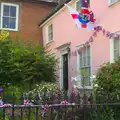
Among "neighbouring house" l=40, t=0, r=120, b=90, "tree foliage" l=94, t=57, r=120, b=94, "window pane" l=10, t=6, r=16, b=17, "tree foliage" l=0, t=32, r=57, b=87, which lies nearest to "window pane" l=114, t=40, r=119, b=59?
"neighbouring house" l=40, t=0, r=120, b=90

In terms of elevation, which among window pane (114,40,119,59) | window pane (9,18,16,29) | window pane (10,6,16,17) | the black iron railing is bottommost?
the black iron railing

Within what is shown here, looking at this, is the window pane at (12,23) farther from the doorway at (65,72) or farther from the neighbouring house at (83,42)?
the doorway at (65,72)

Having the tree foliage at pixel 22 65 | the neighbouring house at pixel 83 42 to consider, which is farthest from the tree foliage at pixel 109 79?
the tree foliage at pixel 22 65

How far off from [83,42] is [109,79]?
4.34m

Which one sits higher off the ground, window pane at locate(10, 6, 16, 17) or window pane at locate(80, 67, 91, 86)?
window pane at locate(10, 6, 16, 17)

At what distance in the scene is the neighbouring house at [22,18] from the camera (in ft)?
60.8

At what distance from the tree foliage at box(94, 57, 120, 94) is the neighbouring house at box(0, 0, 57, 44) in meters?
9.95

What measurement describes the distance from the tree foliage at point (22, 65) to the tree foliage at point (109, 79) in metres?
3.86

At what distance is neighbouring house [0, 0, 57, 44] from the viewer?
60.8 feet

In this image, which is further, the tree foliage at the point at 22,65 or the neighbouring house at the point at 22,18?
the neighbouring house at the point at 22,18

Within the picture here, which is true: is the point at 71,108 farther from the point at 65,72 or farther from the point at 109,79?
the point at 65,72

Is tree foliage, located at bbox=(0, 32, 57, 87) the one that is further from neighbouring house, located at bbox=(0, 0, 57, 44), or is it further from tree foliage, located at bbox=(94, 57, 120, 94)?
neighbouring house, located at bbox=(0, 0, 57, 44)

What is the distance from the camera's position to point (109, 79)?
892 centimetres

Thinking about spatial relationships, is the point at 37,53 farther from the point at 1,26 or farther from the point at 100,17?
the point at 1,26
